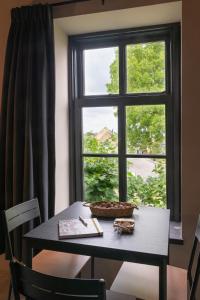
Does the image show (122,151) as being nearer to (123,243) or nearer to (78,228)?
(78,228)

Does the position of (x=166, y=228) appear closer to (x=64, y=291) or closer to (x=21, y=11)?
(x=64, y=291)

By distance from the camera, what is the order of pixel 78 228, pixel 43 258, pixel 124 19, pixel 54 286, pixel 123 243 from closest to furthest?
pixel 54 286 < pixel 123 243 < pixel 78 228 < pixel 43 258 < pixel 124 19

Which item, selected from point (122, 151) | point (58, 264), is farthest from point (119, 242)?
point (122, 151)

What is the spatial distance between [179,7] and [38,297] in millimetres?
2015

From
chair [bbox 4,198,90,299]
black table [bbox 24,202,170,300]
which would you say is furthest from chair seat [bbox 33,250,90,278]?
black table [bbox 24,202,170,300]

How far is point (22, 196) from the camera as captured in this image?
215 cm

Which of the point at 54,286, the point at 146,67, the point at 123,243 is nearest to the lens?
the point at 54,286

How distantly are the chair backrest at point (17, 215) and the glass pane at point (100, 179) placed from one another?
71cm

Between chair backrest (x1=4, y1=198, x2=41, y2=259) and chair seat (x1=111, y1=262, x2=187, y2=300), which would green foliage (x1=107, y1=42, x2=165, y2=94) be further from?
chair seat (x1=111, y1=262, x2=187, y2=300)

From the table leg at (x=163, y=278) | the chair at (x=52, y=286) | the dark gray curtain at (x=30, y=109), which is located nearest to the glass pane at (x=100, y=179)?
the dark gray curtain at (x=30, y=109)

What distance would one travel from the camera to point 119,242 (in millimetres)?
1298

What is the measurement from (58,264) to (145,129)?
1.27 metres

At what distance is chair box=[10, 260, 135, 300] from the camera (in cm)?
89

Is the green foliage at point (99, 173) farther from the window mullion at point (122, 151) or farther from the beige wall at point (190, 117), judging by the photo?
the beige wall at point (190, 117)
